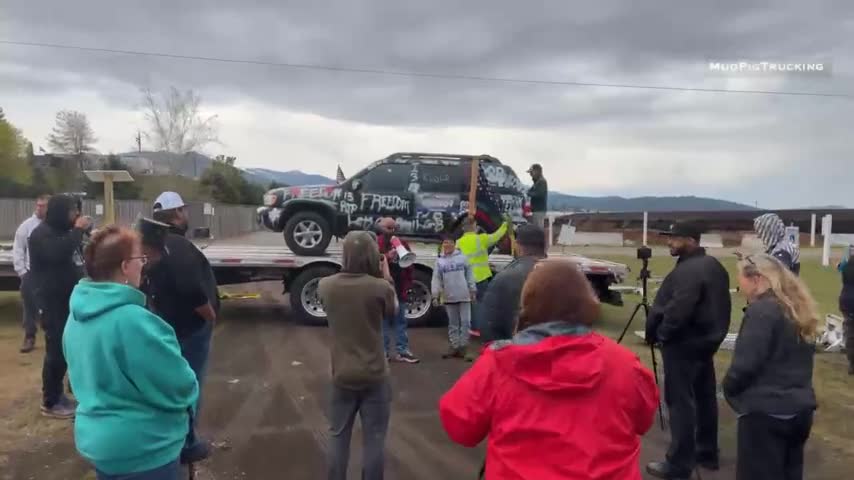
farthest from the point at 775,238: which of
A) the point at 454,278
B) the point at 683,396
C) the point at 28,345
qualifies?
the point at 28,345

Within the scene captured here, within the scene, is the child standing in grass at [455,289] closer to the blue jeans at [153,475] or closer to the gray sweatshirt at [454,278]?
the gray sweatshirt at [454,278]

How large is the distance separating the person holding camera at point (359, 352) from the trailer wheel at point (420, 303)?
20.1 ft

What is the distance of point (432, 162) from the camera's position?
37.3 ft

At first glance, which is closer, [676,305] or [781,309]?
[781,309]

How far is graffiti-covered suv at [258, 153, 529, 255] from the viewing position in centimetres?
1105

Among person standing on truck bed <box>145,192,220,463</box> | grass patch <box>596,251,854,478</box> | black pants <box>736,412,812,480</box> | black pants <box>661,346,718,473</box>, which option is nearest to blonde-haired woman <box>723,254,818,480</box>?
black pants <box>736,412,812,480</box>

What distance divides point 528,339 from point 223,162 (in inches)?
2057

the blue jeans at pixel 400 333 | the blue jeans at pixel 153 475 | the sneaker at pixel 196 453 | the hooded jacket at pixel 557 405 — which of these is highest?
the hooded jacket at pixel 557 405

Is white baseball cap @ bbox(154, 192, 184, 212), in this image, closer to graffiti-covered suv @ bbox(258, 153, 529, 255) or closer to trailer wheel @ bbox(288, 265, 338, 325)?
trailer wheel @ bbox(288, 265, 338, 325)

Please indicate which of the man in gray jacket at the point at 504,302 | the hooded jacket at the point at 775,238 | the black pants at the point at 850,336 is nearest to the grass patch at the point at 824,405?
the black pants at the point at 850,336

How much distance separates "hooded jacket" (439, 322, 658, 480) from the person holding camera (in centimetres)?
175

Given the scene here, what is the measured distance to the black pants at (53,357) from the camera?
5988 millimetres

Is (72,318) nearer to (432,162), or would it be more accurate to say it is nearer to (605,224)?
(432,162)

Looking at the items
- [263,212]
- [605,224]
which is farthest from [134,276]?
[605,224]
